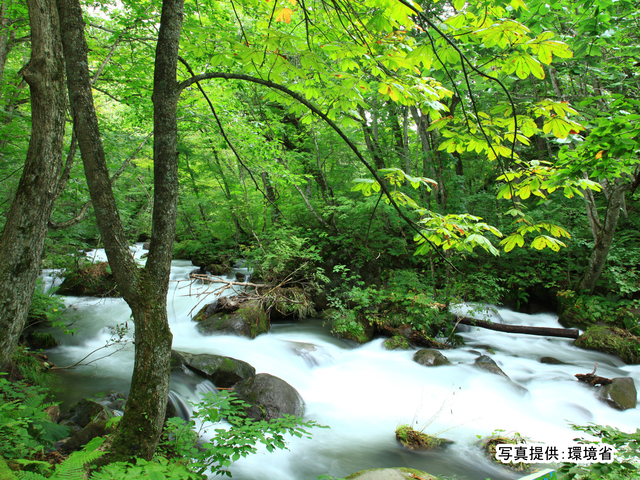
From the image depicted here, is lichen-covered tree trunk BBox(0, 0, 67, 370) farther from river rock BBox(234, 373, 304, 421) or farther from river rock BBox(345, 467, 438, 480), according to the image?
river rock BBox(345, 467, 438, 480)

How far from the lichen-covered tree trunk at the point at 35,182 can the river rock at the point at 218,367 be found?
282 cm

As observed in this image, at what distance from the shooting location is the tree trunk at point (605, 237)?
21.6 ft

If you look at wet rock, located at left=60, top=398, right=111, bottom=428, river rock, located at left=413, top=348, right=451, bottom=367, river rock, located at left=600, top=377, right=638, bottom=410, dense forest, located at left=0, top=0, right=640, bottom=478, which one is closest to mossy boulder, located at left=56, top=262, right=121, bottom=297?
dense forest, located at left=0, top=0, right=640, bottom=478

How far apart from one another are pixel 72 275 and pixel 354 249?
8175mm

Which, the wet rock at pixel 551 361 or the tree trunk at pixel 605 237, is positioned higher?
the tree trunk at pixel 605 237

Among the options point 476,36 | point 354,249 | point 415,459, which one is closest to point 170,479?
point 476,36

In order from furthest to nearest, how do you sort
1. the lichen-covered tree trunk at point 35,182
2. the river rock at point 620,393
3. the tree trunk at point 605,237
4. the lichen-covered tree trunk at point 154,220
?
the tree trunk at point 605,237 → the river rock at point 620,393 → the lichen-covered tree trunk at point 35,182 → the lichen-covered tree trunk at point 154,220

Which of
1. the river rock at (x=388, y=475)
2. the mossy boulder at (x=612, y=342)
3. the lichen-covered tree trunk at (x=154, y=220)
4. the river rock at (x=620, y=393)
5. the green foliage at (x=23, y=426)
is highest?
the lichen-covered tree trunk at (x=154, y=220)

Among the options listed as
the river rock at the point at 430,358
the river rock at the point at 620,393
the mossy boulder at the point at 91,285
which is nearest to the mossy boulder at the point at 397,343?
the river rock at the point at 430,358

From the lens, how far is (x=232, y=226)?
12.4 m

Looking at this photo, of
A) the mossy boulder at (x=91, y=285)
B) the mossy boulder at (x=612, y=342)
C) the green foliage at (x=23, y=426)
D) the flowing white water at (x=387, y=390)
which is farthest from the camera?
the mossy boulder at (x=91, y=285)

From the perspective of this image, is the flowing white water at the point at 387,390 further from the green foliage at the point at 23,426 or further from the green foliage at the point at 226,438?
the green foliage at the point at 23,426

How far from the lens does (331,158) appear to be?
40.2 feet

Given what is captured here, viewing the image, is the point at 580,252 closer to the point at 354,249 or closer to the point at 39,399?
the point at 354,249
